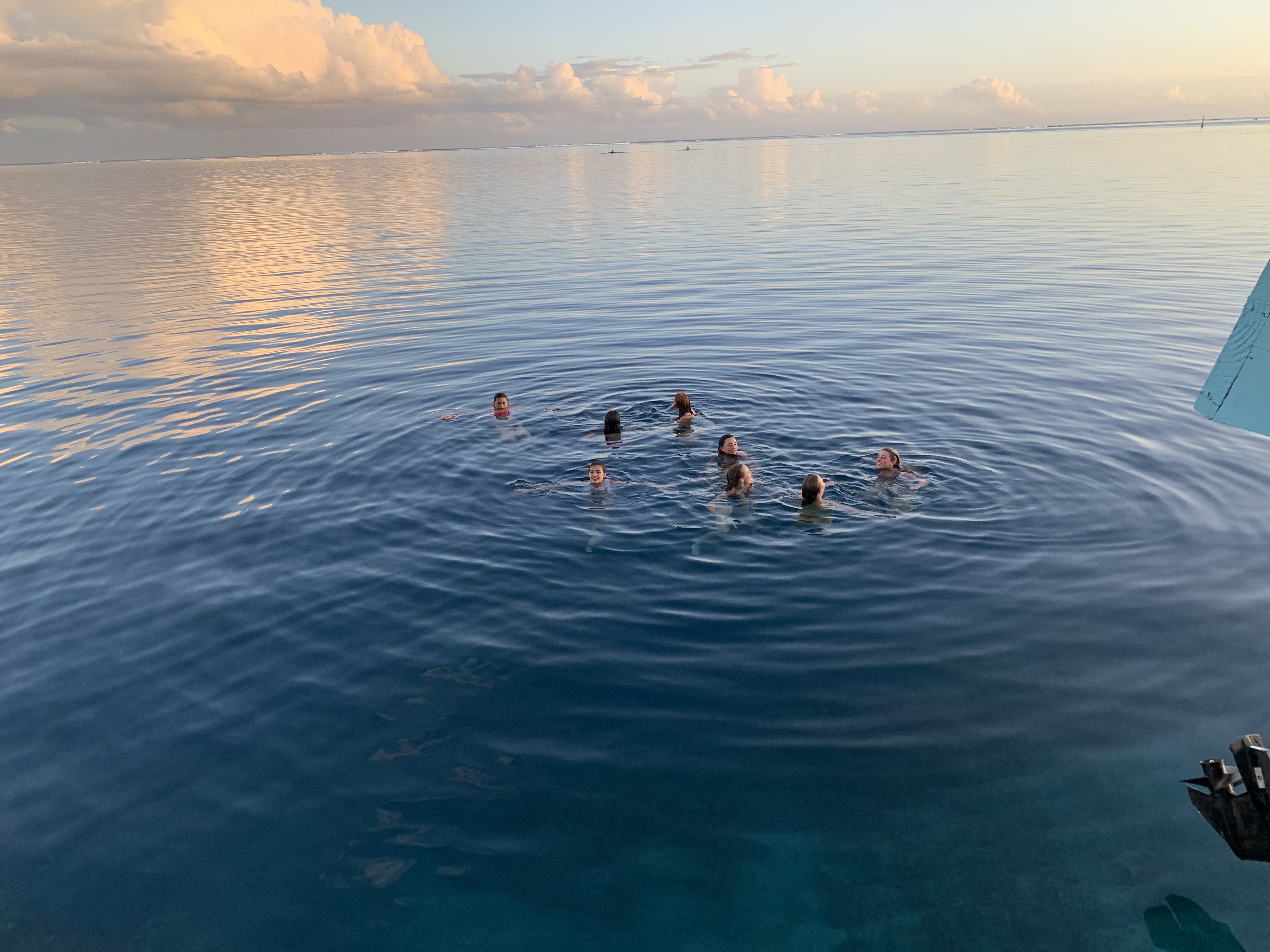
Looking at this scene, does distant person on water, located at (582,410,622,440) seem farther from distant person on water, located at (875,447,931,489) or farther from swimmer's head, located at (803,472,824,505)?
distant person on water, located at (875,447,931,489)

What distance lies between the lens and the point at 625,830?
8203 millimetres

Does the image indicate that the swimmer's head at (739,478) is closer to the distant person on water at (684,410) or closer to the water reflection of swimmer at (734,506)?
Answer: the water reflection of swimmer at (734,506)

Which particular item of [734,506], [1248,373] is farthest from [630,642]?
[1248,373]

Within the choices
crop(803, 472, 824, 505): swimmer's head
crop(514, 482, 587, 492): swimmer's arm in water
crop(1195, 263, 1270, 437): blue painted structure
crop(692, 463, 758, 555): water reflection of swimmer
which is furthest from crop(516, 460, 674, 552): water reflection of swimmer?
crop(1195, 263, 1270, 437): blue painted structure

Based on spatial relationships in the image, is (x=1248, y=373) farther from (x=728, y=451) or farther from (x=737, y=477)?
(x=728, y=451)

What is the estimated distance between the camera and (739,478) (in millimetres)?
15023

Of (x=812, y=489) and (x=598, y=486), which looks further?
(x=598, y=486)

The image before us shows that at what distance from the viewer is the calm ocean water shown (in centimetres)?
762

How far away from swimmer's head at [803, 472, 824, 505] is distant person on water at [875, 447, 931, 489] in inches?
55.3

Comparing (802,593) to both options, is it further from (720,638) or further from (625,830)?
(625,830)

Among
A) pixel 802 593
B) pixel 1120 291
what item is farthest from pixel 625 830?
pixel 1120 291

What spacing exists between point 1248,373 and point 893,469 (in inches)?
347

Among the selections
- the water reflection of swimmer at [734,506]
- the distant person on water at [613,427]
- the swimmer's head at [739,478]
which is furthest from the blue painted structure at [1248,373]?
the distant person on water at [613,427]

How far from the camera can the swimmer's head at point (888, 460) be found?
1521 centimetres
